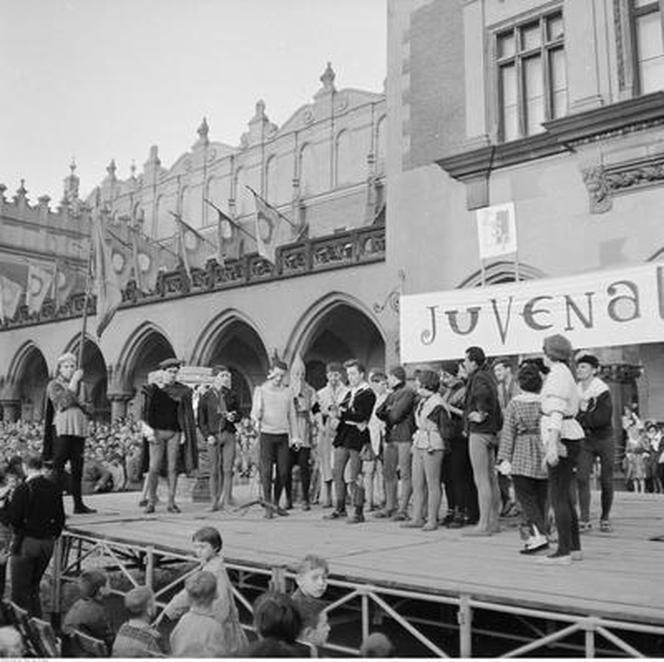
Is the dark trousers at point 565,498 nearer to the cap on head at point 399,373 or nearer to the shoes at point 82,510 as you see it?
the cap on head at point 399,373

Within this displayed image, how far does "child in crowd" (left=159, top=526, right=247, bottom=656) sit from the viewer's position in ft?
13.7

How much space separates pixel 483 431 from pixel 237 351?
1931 cm

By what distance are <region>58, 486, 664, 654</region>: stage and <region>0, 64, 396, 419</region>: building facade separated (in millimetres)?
8191

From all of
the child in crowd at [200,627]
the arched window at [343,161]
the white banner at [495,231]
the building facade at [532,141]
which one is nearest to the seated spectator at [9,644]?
the child in crowd at [200,627]

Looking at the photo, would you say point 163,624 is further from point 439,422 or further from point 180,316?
point 180,316

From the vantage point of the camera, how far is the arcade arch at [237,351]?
22141mm

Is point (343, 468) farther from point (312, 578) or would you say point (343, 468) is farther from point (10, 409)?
point (10, 409)

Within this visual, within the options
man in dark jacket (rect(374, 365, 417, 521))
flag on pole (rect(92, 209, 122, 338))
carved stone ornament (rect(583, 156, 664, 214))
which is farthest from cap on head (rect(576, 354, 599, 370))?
flag on pole (rect(92, 209, 122, 338))

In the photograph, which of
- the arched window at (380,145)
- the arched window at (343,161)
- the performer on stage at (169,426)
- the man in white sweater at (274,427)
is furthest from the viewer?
the arched window at (343,161)

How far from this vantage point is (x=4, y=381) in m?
29.1

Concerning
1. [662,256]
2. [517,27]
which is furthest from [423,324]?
[517,27]

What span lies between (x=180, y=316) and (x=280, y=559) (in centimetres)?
1813

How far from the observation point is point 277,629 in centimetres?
325

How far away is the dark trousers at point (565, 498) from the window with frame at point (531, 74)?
8375mm
